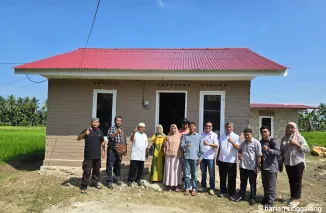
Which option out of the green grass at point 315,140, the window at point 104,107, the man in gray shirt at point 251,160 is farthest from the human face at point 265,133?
the green grass at point 315,140

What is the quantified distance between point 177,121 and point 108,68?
11.8 ft

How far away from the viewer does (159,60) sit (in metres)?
8.33

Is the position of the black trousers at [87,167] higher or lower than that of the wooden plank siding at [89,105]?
lower

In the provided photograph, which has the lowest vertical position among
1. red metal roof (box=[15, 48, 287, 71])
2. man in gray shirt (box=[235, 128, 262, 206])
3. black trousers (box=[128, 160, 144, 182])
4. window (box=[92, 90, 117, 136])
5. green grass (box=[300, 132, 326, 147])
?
green grass (box=[300, 132, 326, 147])

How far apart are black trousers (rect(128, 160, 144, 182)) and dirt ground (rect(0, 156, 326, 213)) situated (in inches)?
9.3

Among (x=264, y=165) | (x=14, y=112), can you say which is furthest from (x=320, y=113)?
(x=14, y=112)

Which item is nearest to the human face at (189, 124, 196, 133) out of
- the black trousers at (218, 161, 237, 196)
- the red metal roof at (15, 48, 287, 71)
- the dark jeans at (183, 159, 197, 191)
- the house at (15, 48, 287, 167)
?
the dark jeans at (183, 159, 197, 191)

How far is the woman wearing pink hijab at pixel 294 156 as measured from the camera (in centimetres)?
515

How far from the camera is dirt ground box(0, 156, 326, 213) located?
16.3ft

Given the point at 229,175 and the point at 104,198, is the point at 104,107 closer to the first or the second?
the point at 104,198

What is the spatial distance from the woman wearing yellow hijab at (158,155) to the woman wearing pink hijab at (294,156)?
8.19 ft

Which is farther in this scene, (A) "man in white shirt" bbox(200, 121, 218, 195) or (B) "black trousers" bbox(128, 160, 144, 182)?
(B) "black trousers" bbox(128, 160, 144, 182)

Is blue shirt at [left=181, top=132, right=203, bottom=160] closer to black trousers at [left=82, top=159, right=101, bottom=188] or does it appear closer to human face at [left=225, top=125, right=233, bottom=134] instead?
human face at [left=225, top=125, right=233, bottom=134]

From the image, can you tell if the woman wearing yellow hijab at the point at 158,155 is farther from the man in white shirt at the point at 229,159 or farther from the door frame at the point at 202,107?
the door frame at the point at 202,107
